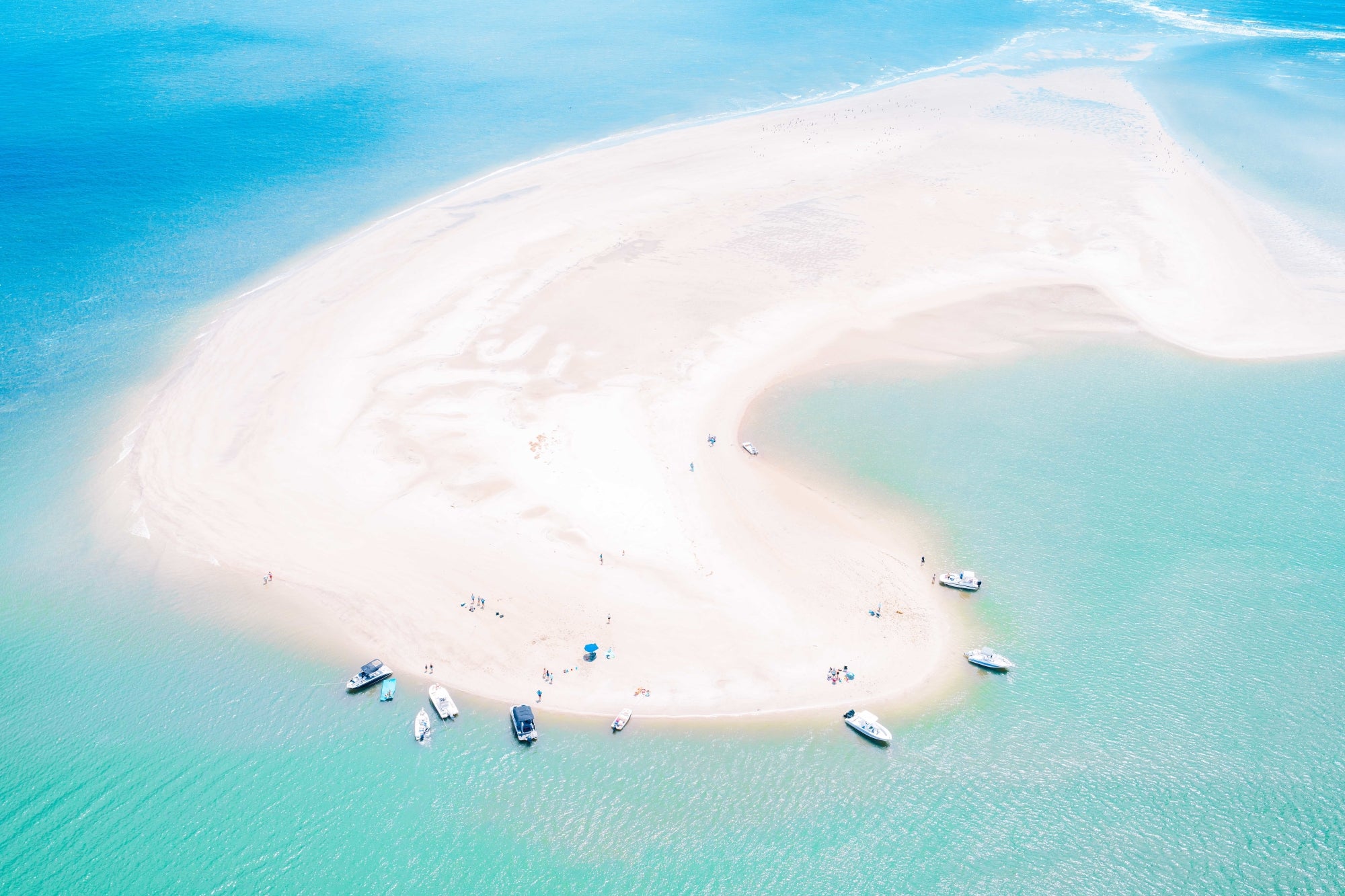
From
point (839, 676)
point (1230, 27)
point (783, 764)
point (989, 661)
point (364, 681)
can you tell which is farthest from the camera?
point (1230, 27)

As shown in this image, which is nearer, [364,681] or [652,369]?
[364,681]

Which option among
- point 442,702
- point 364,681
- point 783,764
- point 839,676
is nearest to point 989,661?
point 839,676

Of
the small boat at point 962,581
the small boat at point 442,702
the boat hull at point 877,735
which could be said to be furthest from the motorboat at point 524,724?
the small boat at point 962,581

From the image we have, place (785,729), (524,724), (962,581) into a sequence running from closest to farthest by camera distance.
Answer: (524,724) < (785,729) < (962,581)

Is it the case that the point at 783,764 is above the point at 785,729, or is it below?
below

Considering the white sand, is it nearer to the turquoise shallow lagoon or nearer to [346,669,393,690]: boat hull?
[346,669,393,690]: boat hull

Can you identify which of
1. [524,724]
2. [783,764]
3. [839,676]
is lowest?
[783,764]

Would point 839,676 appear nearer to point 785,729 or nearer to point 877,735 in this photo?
point 877,735

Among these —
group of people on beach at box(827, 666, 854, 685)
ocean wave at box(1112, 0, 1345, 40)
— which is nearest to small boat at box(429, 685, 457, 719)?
group of people on beach at box(827, 666, 854, 685)
